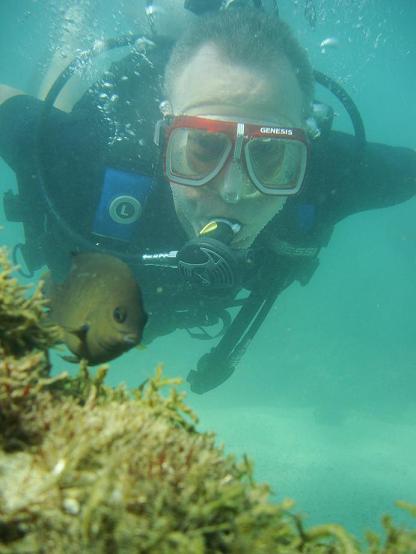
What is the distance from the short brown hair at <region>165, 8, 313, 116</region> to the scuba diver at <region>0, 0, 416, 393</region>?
0.02m

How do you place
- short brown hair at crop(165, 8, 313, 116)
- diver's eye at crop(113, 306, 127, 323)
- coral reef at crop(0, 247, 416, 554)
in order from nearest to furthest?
coral reef at crop(0, 247, 416, 554) → diver's eye at crop(113, 306, 127, 323) → short brown hair at crop(165, 8, 313, 116)

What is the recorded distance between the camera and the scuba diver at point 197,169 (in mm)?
4406

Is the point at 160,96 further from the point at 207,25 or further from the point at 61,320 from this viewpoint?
the point at 61,320

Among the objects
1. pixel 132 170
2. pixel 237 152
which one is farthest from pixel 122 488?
pixel 132 170

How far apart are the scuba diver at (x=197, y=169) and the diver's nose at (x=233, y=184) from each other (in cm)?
1

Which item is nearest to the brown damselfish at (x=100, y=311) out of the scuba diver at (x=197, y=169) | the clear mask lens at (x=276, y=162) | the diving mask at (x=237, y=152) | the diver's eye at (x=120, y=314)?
the diver's eye at (x=120, y=314)

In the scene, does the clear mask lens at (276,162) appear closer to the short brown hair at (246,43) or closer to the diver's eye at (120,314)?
the short brown hair at (246,43)

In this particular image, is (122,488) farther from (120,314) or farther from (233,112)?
(233,112)

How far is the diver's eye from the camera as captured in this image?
5.22 feet

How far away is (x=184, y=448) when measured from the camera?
1369 mm

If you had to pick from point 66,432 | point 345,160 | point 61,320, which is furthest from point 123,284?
point 345,160

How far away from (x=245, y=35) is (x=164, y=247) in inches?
102

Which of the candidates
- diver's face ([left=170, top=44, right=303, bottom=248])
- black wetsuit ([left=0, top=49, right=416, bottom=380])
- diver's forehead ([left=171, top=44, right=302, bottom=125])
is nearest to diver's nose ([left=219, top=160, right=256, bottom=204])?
diver's face ([left=170, top=44, right=303, bottom=248])

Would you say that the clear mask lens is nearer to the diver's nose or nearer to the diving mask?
the diving mask
